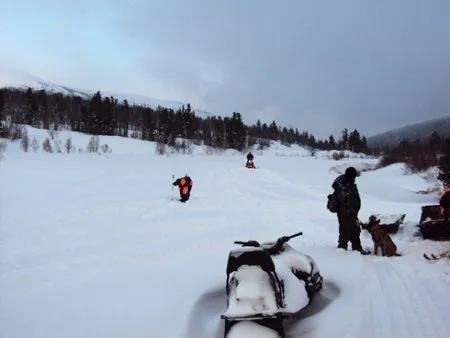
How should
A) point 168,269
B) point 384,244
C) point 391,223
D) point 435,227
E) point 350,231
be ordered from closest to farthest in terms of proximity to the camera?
point 168,269 < point 384,244 < point 350,231 < point 435,227 < point 391,223

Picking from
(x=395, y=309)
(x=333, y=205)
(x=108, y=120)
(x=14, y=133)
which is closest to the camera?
(x=395, y=309)

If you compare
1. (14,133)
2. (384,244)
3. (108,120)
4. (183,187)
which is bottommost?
(384,244)

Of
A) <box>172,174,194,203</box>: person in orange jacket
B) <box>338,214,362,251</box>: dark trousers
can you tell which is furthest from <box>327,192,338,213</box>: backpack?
<box>172,174,194,203</box>: person in orange jacket

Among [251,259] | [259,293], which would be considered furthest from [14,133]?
[259,293]

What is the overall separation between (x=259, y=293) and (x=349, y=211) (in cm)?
451

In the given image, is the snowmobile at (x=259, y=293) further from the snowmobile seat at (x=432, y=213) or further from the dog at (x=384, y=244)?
the snowmobile seat at (x=432, y=213)

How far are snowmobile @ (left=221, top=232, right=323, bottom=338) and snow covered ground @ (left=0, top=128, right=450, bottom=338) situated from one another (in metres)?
0.33

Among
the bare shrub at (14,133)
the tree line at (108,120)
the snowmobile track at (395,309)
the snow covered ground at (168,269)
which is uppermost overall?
the tree line at (108,120)

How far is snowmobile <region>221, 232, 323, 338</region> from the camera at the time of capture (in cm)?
312

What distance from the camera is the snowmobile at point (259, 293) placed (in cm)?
312

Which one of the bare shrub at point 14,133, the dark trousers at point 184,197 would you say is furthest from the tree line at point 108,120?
the dark trousers at point 184,197

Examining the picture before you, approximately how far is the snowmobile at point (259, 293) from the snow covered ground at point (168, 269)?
326 mm

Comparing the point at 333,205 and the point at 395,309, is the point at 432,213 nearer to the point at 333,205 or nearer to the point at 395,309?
the point at 333,205

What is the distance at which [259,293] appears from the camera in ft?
10.9
